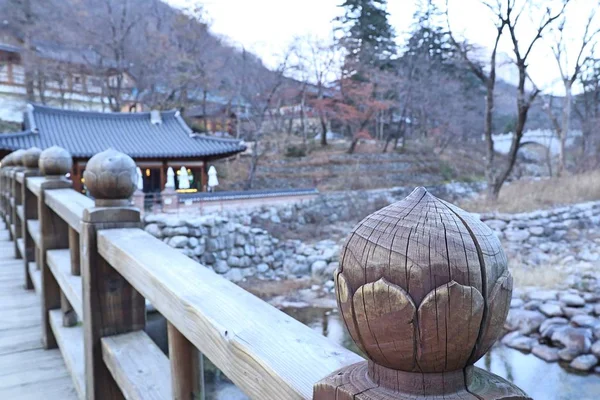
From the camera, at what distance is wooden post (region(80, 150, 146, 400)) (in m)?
1.24

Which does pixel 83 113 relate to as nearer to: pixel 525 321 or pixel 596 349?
pixel 525 321

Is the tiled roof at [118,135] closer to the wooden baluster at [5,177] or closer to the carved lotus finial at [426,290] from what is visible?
the wooden baluster at [5,177]

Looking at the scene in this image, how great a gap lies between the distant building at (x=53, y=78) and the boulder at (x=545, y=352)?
627 inches

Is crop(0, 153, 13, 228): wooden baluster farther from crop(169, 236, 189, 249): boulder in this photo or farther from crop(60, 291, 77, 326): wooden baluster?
crop(169, 236, 189, 249): boulder

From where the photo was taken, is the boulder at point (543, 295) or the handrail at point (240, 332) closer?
the handrail at point (240, 332)

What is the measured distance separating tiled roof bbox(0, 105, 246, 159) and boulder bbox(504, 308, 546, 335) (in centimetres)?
853

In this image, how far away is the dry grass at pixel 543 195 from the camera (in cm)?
1014

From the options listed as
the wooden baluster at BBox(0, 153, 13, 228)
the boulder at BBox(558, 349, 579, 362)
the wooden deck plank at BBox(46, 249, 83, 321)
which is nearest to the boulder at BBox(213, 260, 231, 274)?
the wooden baluster at BBox(0, 153, 13, 228)

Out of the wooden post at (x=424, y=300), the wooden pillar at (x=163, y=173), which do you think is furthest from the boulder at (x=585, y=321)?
the wooden pillar at (x=163, y=173)

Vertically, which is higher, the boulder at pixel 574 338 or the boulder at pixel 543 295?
the boulder at pixel 543 295

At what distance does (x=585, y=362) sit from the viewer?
190 inches

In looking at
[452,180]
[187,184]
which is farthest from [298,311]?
[452,180]

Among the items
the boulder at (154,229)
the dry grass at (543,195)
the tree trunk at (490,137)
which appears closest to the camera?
the boulder at (154,229)

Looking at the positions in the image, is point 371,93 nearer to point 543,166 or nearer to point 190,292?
point 543,166
